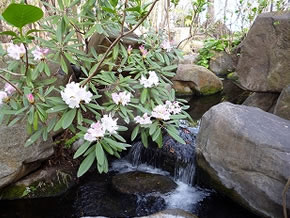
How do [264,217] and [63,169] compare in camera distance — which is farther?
[63,169]

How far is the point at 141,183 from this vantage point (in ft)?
8.52

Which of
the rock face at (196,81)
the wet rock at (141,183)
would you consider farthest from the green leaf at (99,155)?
the rock face at (196,81)

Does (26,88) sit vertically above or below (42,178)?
above

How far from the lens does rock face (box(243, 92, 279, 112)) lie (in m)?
3.52

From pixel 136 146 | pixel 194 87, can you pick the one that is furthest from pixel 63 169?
pixel 194 87

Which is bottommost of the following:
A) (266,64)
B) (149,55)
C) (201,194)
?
(201,194)

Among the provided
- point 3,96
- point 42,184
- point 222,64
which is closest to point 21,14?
point 3,96

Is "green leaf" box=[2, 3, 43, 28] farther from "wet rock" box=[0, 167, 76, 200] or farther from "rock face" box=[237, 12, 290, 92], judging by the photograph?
"rock face" box=[237, 12, 290, 92]

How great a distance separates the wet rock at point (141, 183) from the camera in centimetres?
252

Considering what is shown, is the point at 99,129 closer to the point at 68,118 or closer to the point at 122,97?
the point at 68,118

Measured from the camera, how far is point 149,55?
6.72ft

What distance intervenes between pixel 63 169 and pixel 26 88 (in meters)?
1.16

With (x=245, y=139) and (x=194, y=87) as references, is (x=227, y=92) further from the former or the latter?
(x=245, y=139)

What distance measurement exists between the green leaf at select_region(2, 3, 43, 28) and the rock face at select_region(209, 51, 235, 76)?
6.28 m
